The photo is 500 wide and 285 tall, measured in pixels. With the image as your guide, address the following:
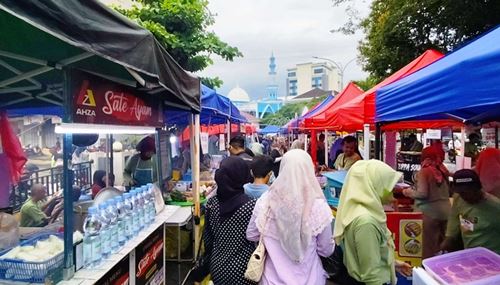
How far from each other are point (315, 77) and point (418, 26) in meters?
138

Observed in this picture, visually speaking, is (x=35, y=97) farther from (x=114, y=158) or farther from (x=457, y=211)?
(x=457, y=211)

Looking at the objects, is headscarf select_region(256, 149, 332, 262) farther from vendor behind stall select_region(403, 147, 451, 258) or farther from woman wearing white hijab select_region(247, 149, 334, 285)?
vendor behind stall select_region(403, 147, 451, 258)

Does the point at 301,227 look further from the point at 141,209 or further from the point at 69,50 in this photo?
the point at 69,50

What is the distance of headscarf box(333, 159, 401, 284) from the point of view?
2.69 metres

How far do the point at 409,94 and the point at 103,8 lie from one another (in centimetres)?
247

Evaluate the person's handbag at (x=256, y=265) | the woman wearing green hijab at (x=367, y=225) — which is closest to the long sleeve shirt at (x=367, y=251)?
the woman wearing green hijab at (x=367, y=225)

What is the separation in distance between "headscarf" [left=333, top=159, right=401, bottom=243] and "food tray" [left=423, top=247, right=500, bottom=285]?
20.7 inches

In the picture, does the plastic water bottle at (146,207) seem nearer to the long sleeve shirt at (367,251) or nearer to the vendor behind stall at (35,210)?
the vendor behind stall at (35,210)

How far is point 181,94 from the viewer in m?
3.81

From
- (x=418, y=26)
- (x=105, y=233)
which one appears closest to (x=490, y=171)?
(x=105, y=233)

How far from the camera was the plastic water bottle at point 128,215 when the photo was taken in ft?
10.5

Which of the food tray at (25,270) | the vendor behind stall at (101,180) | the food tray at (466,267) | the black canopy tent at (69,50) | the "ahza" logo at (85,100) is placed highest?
the black canopy tent at (69,50)

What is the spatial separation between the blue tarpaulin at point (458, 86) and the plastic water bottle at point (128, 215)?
2487 mm

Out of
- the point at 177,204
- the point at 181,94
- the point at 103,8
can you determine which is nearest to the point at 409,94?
the point at 181,94
